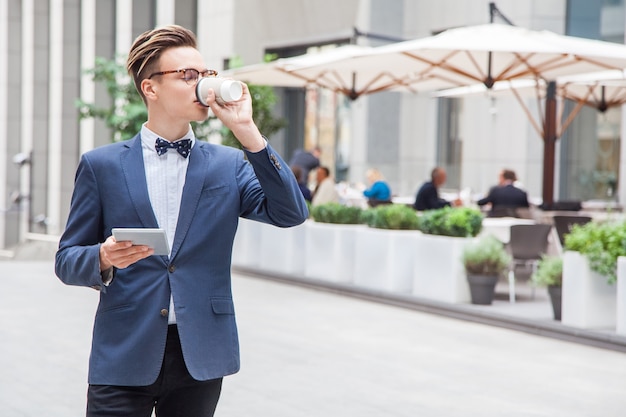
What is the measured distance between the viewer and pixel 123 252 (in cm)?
308

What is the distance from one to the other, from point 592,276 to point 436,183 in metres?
6.60

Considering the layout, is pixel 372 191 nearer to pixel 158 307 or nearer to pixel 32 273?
pixel 32 273

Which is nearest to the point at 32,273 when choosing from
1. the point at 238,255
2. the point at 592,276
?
the point at 238,255

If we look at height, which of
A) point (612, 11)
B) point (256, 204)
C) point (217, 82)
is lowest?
point (256, 204)

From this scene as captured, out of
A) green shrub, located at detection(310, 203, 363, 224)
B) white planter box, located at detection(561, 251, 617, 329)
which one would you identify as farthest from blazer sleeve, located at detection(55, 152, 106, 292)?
green shrub, located at detection(310, 203, 363, 224)

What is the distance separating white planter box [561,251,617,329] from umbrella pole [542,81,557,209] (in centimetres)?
718

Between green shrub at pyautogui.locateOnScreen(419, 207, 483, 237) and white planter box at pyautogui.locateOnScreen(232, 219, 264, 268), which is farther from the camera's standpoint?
white planter box at pyautogui.locateOnScreen(232, 219, 264, 268)

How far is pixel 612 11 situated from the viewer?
24094 millimetres

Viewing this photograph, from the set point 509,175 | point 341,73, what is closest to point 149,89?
point 509,175

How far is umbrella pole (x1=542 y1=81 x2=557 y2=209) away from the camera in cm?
1806

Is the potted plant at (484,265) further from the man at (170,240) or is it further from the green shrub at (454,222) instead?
the man at (170,240)

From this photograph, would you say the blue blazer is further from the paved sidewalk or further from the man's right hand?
the paved sidewalk

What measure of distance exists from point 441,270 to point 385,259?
1.24 metres

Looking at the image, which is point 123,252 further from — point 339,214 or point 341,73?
point 341,73
